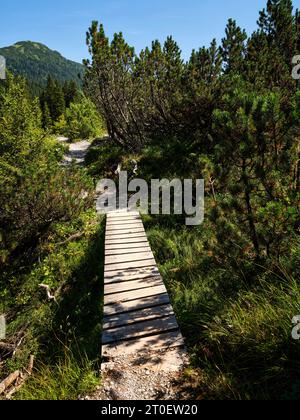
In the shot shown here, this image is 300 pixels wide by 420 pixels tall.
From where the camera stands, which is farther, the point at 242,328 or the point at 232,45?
the point at 232,45

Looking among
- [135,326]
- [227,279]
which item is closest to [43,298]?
[135,326]

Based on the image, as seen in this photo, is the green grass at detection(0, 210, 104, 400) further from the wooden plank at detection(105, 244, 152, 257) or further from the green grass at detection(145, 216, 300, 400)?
the green grass at detection(145, 216, 300, 400)

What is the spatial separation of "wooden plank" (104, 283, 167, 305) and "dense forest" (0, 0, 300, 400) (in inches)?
15.5

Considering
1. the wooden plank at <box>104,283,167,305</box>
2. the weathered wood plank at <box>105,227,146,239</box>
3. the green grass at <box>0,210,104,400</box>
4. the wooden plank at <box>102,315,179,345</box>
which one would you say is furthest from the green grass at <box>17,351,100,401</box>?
the weathered wood plank at <box>105,227,146,239</box>

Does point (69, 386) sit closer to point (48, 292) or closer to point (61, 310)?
point (61, 310)

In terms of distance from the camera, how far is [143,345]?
316 cm

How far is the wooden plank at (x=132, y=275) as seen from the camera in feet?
15.3

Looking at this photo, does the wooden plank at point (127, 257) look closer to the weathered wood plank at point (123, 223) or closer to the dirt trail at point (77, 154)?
the weathered wood plank at point (123, 223)

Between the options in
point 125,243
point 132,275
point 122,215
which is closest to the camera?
point 132,275

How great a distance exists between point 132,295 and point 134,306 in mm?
299

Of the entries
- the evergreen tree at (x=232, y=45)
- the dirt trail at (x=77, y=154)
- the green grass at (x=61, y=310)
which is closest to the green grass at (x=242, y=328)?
the green grass at (x=61, y=310)

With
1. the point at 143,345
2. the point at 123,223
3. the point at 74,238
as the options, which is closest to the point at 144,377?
the point at 143,345
